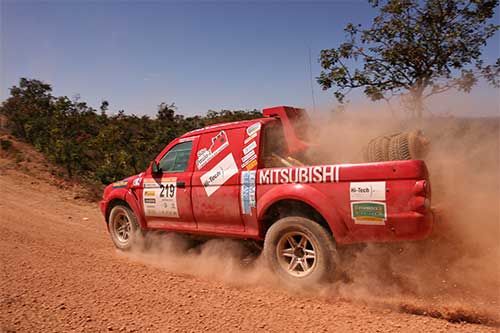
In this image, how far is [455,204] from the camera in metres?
4.20

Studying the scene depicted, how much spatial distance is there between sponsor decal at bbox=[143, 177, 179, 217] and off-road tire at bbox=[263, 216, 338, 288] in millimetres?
1628

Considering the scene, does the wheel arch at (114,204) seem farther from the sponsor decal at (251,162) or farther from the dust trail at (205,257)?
the sponsor decal at (251,162)

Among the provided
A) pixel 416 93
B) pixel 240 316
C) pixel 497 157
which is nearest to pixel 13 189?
pixel 240 316

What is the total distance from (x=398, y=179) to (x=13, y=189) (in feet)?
35.0

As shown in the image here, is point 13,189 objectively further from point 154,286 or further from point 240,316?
point 240,316

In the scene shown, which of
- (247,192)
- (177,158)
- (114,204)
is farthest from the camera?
(114,204)

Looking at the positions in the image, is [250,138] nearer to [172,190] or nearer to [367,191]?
[172,190]

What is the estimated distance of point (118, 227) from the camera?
6.21 metres

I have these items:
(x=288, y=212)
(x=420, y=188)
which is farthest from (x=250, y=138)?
(x=420, y=188)

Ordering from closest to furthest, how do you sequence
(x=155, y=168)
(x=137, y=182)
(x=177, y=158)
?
1. (x=177, y=158)
2. (x=155, y=168)
3. (x=137, y=182)

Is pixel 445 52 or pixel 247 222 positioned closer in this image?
pixel 247 222

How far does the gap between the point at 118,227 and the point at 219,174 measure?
8.07 ft

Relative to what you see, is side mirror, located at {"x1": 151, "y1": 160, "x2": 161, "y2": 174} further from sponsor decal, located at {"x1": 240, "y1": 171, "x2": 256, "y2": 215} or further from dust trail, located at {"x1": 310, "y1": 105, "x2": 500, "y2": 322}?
dust trail, located at {"x1": 310, "y1": 105, "x2": 500, "y2": 322}

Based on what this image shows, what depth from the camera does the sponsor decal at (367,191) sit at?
347 cm
